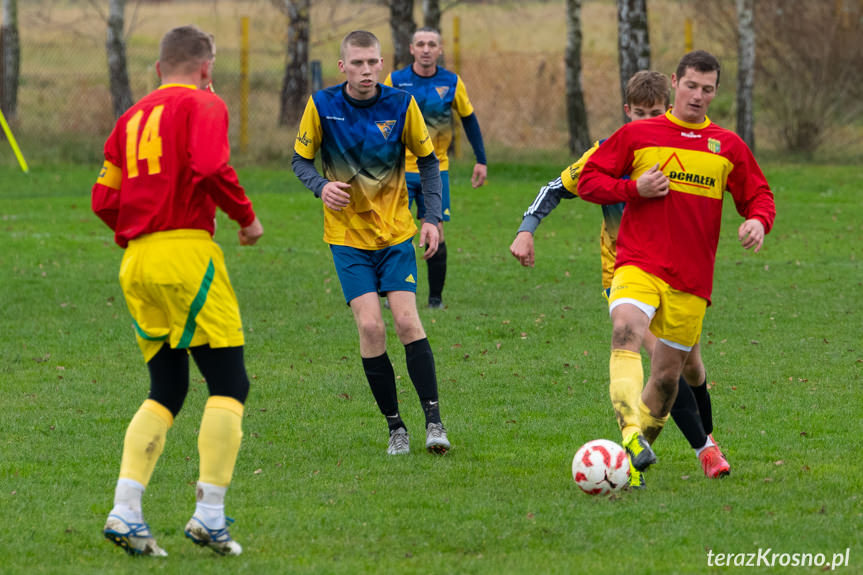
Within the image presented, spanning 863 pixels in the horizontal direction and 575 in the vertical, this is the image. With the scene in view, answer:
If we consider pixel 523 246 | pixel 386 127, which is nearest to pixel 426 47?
pixel 386 127

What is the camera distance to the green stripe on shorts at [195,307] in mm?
4633

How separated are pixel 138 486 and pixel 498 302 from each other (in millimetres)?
7423

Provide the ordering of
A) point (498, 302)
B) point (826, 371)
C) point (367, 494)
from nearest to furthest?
point (367, 494) < point (826, 371) < point (498, 302)

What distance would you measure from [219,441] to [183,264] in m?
0.70

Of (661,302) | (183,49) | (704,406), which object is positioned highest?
(183,49)

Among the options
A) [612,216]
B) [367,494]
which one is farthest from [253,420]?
[612,216]

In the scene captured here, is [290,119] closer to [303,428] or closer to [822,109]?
[822,109]

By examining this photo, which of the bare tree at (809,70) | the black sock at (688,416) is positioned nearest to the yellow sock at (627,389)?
the black sock at (688,416)

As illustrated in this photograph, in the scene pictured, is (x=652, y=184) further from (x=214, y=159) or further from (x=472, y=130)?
(x=472, y=130)

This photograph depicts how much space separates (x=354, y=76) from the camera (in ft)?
21.3

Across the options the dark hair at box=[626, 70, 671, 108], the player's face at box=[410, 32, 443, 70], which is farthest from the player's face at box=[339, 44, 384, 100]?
the player's face at box=[410, 32, 443, 70]

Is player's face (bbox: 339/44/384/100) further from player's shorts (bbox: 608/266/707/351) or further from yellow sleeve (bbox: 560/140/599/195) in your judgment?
player's shorts (bbox: 608/266/707/351)

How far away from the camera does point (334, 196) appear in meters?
6.27

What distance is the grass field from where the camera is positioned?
4.88 metres
